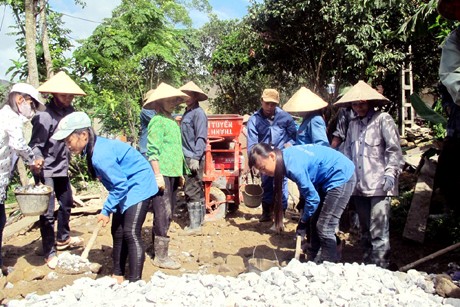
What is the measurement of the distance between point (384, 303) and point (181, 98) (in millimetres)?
3119

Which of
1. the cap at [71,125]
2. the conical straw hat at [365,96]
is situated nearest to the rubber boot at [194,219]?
the conical straw hat at [365,96]

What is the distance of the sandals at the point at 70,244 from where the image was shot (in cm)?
493

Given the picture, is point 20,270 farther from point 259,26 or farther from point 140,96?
point 259,26

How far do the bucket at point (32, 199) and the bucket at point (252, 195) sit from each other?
2.92 meters

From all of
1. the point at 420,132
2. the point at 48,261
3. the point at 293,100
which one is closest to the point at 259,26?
the point at 420,132

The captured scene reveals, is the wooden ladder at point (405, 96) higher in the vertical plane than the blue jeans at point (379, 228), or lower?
A: higher

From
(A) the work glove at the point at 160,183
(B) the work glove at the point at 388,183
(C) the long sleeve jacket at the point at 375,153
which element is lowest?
(A) the work glove at the point at 160,183

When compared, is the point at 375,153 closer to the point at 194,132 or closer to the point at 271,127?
the point at 271,127

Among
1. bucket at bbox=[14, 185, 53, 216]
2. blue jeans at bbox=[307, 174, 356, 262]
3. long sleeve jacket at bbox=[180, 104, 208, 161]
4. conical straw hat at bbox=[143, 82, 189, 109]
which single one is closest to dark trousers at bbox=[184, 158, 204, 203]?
long sleeve jacket at bbox=[180, 104, 208, 161]

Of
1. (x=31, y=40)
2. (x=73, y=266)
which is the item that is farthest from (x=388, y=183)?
(x=31, y=40)

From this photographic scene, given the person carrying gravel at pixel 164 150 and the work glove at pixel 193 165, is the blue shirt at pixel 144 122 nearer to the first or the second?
the work glove at pixel 193 165

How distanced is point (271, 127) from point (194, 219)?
1.61 m

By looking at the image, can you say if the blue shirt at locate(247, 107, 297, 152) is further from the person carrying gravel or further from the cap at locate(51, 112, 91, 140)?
the cap at locate(51, 112, 91, 140)

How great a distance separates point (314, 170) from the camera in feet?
11.9
